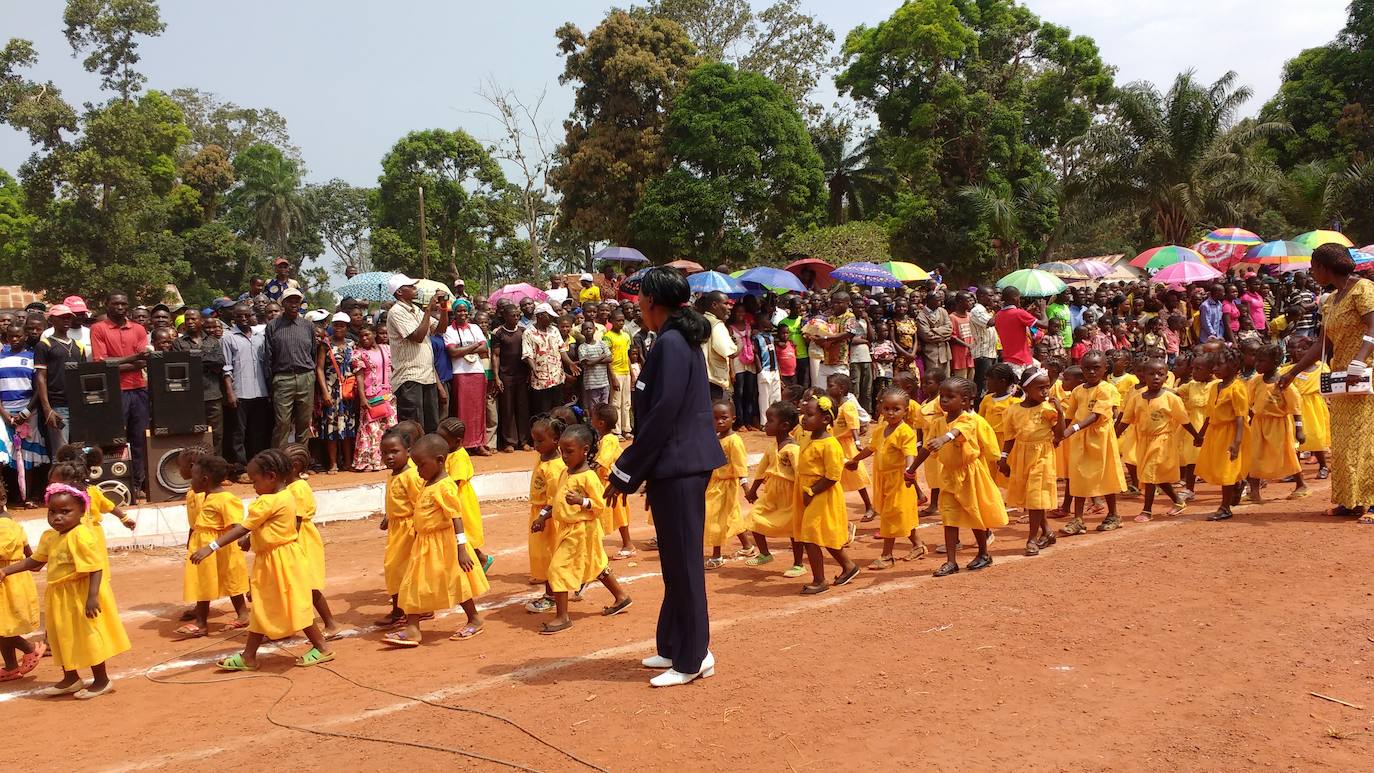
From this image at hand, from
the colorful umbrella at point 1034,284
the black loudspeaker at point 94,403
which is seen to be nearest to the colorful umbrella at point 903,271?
the colorful umbrella at point 1034,284

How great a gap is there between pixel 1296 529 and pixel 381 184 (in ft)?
126

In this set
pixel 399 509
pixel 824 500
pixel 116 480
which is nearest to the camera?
pixel 399 509

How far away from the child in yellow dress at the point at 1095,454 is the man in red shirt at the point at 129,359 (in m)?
9.26

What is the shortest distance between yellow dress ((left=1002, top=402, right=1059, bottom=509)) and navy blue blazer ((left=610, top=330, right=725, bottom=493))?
3845mm

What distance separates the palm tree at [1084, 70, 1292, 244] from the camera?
32.6 m

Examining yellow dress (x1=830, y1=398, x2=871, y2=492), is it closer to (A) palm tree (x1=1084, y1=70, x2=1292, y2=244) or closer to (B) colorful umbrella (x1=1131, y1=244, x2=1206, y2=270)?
(B) colorful umbrella (x1=1131, y1=244, x2=1206, y2=270)

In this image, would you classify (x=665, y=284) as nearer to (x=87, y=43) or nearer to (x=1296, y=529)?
(x=1296, y=529)

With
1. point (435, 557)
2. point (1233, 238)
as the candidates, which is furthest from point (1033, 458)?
point (1233, 238)

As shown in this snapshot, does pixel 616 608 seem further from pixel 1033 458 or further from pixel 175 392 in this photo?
pixel 175 392

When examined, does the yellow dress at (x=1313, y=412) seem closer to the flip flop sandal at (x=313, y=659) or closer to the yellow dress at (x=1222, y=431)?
the yellow dress at (x=1222, y=431)

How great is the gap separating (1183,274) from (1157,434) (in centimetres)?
1319

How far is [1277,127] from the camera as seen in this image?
35.3 m

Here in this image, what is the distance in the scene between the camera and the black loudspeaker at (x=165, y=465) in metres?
10.5

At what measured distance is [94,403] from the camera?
10266mm
